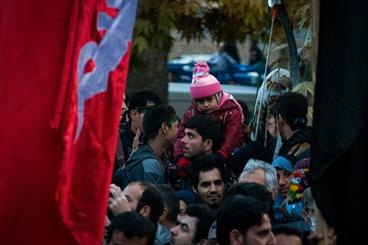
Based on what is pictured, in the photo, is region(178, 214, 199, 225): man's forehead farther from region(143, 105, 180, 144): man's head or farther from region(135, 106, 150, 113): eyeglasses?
region(135, 106, 150, 113): eyeglasses

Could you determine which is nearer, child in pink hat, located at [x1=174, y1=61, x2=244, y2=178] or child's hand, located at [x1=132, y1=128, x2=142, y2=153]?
child in pink hat, located at [x1=174, y1=61, x2=244, y2=178]

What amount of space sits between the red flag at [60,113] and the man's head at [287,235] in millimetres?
1045

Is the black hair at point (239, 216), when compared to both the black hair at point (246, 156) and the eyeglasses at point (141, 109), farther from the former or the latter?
the eyeglasses at point (141, 109)

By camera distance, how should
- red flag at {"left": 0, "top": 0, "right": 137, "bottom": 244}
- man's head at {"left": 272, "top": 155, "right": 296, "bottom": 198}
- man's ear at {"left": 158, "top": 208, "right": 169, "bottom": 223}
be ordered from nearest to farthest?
1. red flag at {"left": 0, "top": 0, "right": 137, "bottom": 244}
2. man's ear at {"left": 158, "top": 208, "right": 169, "bottom": 223}
3. man's head at {"left": 272, "top": 155, "right": 296, "bottom": 198}

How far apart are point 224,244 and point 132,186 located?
1.50 m

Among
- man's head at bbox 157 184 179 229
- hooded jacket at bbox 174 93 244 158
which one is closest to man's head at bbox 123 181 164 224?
man's head at bbox 157 184 179 229

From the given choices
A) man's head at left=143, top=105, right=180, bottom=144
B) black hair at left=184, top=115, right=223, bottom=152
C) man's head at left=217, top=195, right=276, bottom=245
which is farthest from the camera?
man's head at left=143, top=105, right=180, bottom=144

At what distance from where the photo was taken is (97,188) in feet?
24.7

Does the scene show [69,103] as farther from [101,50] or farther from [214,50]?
[214,50]

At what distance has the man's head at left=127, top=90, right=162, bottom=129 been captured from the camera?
40.1ft

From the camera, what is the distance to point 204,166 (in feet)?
32.4

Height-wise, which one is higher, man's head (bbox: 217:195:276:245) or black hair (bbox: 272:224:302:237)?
man's head (bbox: 217:195:276:245)

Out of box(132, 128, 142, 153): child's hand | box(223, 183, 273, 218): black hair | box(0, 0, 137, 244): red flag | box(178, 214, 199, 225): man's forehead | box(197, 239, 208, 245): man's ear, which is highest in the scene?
box(0, 0, 137, 244): red flag

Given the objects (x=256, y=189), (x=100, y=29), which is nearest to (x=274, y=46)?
(x=256, y=189)
